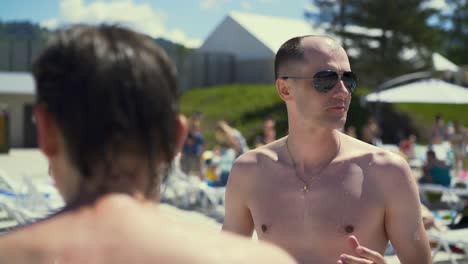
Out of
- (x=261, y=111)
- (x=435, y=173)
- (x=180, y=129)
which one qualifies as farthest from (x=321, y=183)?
(x=261, y=111)

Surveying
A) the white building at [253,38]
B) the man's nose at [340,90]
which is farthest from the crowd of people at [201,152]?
the white building at [253,38]

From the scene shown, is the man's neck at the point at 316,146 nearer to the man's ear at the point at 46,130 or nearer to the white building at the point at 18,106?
the man's ear at the point at 46,130

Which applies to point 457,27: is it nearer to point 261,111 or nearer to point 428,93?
point 261,111

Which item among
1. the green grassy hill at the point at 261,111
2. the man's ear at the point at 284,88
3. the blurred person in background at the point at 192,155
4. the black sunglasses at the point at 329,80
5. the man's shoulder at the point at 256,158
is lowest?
the green grassy hill at the point at 261,111

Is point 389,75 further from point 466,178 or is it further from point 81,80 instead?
point 81,80

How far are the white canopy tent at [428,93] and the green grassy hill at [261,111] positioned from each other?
15764mm

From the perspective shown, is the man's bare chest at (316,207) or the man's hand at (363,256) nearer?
the man's hand at (363,256)

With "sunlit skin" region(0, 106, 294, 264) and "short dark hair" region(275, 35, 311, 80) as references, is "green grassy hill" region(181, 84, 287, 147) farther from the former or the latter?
"sunlit skin" region(0, 106, 294, 264)

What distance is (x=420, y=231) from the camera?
91.7 inches

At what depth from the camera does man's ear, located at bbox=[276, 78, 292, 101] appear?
2667mm

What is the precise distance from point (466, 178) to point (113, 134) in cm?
1451

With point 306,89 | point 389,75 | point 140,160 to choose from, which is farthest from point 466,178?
point 389,75

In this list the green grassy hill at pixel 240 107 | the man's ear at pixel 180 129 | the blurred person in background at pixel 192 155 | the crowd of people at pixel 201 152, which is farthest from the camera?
the green grassy hill at pixel 240 107

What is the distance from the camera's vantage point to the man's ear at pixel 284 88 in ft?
8.75
